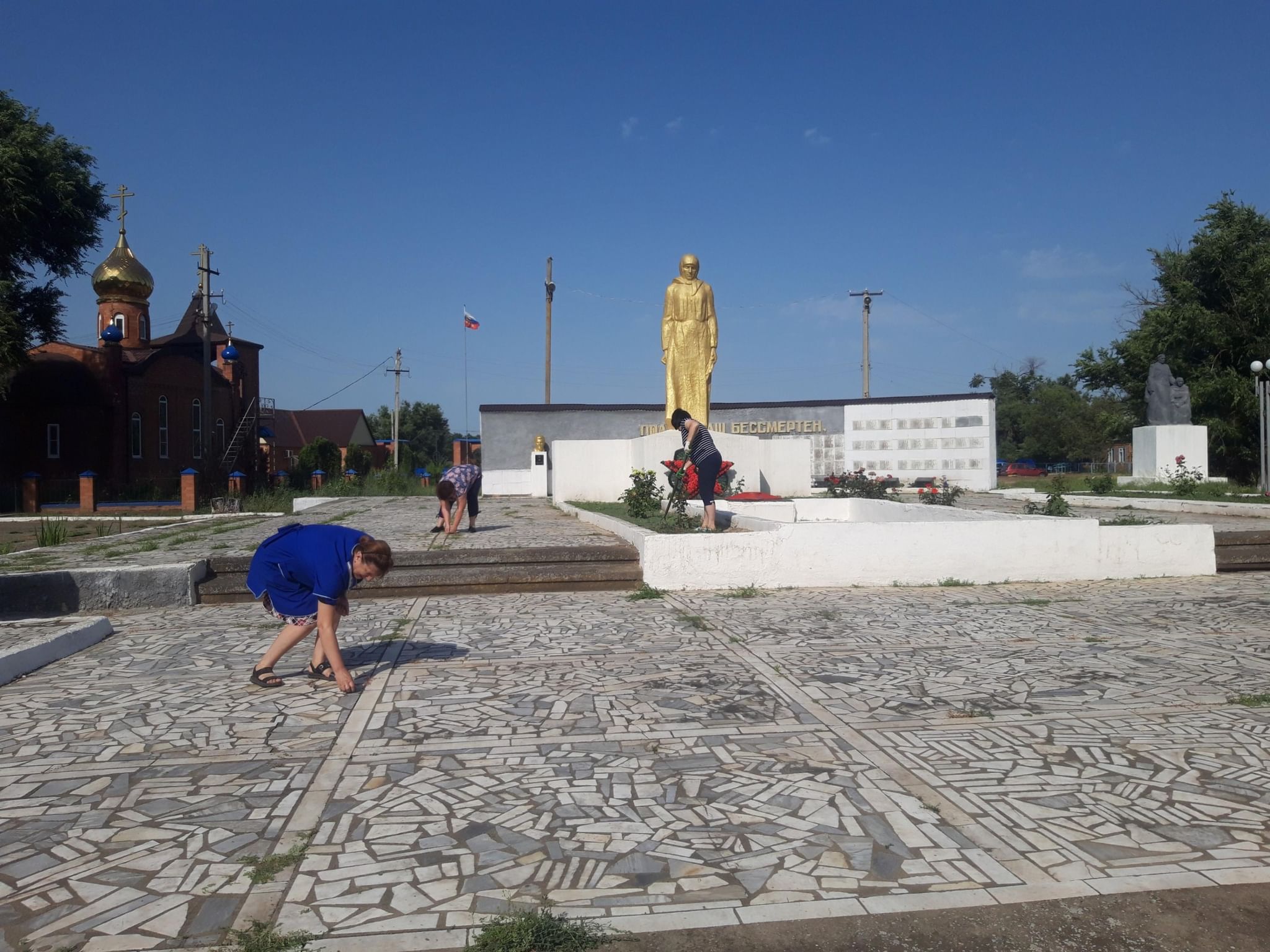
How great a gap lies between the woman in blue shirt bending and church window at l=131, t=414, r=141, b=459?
3656 cm

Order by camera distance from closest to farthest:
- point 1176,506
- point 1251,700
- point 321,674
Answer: point 1251,700 → point 321,674 → point 1176,506

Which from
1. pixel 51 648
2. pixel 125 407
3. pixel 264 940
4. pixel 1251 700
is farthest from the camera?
pixel 125 407

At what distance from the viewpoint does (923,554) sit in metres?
9.58

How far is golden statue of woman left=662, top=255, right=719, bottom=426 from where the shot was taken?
70.1ft

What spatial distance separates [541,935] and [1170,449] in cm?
2636

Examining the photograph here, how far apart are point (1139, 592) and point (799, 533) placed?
10.4ft

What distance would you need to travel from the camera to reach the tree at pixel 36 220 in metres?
28.4

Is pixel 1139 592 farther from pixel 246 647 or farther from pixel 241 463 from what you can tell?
pixel 241 463

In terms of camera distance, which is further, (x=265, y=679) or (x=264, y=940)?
(x=265, y=679)

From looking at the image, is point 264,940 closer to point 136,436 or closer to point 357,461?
point 136,436

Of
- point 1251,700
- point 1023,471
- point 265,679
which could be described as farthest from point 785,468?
point 1023,471

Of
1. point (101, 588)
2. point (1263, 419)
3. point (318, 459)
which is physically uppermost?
point (1263, 419)

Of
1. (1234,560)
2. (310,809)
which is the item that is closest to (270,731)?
(310,809)

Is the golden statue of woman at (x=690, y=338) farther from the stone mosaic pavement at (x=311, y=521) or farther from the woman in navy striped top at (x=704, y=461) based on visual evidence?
the woman in navy striped top at (x=704, y=461)
